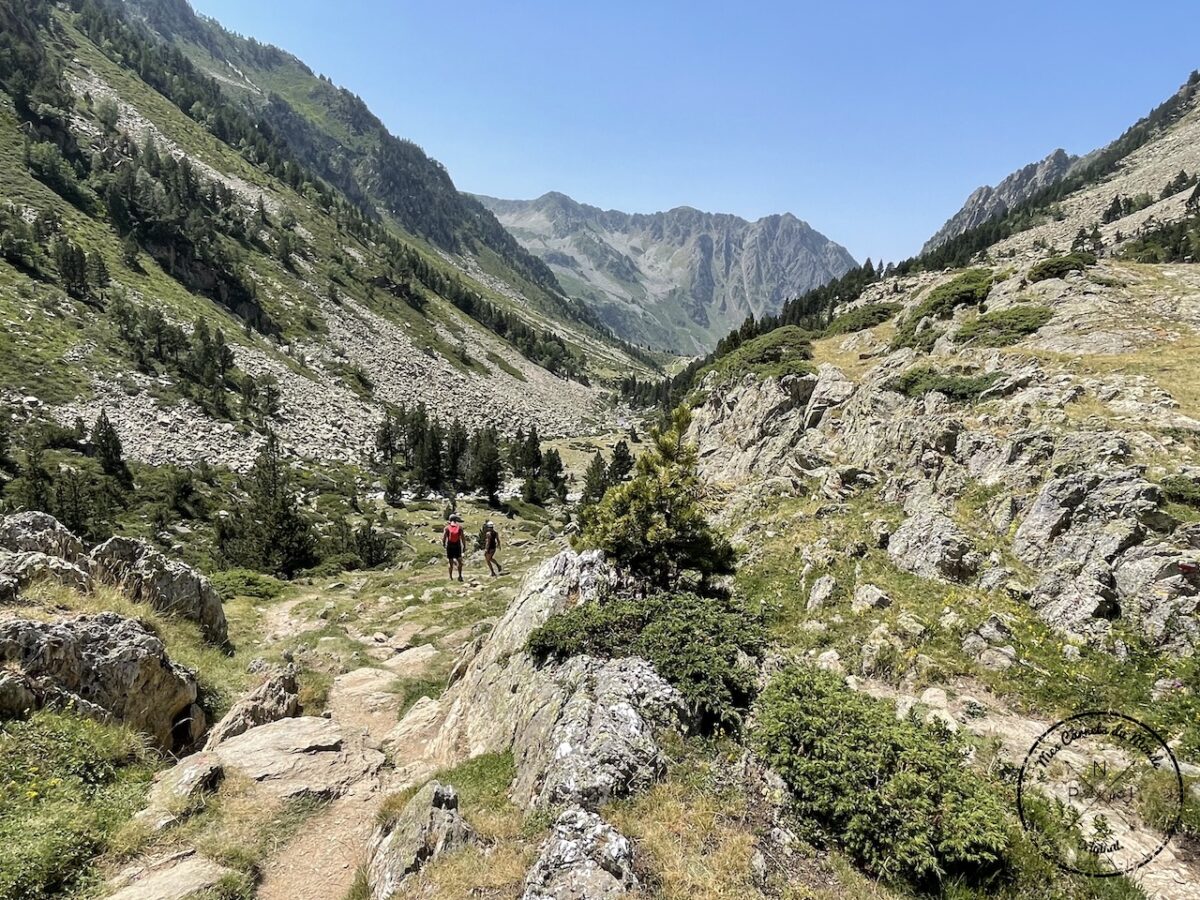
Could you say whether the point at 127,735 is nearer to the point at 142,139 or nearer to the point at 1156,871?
the point at 1156,871

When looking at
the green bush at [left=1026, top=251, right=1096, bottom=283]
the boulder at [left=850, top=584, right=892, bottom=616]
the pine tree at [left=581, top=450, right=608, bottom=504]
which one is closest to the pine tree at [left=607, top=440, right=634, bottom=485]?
the pine tree at [left=581, top=450, right=608, bottom=504]

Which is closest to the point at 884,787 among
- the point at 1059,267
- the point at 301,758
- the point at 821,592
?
the point at 821,592

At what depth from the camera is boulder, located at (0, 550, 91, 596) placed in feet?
38.7

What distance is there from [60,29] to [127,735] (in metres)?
204

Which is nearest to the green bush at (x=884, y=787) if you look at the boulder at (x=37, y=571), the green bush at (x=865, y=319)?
the boulder at (x=37, y=571)

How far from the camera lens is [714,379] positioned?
166ft

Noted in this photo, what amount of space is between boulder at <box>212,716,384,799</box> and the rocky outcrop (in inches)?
51.2

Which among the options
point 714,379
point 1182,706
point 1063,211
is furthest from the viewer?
point 1063,211

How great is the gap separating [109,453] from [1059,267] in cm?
→ 6741

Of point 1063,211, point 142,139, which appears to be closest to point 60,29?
point 142,139

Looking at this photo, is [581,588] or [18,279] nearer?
[581,588]

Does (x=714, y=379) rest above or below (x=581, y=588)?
above

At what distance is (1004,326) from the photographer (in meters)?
27.8

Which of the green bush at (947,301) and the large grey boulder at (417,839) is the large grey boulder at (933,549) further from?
the green bush at (947,301)
